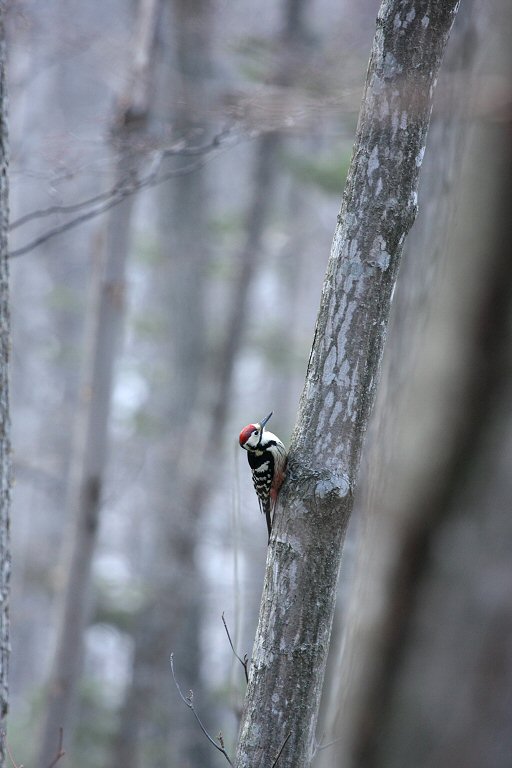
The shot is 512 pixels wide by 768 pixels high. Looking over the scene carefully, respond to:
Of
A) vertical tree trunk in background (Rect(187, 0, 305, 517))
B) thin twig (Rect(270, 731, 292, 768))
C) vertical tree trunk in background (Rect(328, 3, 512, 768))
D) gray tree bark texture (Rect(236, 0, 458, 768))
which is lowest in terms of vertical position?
vertical tree trunk in background (Rect(328, 3, 512, 768))

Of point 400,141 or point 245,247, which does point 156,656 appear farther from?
point 400,141

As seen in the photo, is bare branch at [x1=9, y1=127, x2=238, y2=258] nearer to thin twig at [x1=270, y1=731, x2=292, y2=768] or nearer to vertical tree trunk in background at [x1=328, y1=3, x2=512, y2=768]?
thin twig at [x1=270, y1=731, x2=292, y2=768]

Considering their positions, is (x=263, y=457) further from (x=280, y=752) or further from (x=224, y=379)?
(x=224, y=379)

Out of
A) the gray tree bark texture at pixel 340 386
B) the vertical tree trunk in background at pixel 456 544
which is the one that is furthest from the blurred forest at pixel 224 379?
the gray tree bark texture at pixel 340 386

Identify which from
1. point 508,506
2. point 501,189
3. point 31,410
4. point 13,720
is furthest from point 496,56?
point 31,410


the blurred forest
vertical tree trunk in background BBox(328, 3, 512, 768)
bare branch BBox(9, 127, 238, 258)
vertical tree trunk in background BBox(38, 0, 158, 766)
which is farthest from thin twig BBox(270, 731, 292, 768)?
vertical tree trunk in background BBox(38, 0, 158, 766)

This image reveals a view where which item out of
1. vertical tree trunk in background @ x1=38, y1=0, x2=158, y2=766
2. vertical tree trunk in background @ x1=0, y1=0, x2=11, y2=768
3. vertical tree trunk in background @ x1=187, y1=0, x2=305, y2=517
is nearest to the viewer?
vertical tree trunk in background @ x1=0, y1=0, x2=11, y2=768

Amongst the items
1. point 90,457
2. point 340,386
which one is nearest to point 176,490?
point 90,457

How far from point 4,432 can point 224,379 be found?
24.9 ft

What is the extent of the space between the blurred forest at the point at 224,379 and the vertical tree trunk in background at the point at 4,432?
830 mm

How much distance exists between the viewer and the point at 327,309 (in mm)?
2506

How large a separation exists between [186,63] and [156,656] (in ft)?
23.3

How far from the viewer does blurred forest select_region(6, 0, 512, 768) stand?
95 centimetres

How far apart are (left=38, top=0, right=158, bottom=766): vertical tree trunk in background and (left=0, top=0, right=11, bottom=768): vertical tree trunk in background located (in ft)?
10.6
